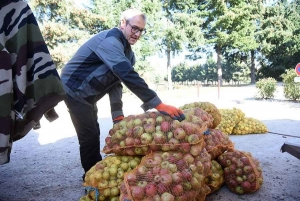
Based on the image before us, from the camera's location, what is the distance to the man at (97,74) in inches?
97.8

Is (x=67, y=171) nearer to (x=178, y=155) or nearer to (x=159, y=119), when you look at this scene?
(x=159, y=119)

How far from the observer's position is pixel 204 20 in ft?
101

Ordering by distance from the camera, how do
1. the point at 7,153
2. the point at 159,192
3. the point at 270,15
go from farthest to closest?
the point at 270,15, the point at 159,192, the point at 7,153

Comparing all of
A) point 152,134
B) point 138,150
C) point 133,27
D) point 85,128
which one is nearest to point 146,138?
point 152,134

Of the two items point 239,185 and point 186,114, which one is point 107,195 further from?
point 239,185

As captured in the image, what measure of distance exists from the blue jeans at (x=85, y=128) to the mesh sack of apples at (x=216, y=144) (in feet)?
4.10

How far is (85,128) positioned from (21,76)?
4.61 feet

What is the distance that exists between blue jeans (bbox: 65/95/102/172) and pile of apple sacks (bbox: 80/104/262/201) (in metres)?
0.41

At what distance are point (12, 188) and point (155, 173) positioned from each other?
2058 millimetres

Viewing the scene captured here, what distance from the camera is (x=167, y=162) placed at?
2.22 m

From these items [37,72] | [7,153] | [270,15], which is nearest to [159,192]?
[7,153]

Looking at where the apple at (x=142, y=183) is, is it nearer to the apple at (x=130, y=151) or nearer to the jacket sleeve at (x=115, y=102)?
the apple at (x=130, y=151)

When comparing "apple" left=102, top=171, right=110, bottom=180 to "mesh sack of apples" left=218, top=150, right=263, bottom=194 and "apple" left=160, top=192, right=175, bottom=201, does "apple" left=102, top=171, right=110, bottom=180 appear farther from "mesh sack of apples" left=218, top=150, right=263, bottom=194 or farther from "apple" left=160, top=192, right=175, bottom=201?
"mesh sack of apples" left=218, top=150, right=263, bottom=194

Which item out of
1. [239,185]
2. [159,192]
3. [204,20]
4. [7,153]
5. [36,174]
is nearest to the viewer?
[7,153]
